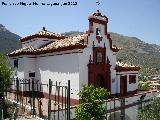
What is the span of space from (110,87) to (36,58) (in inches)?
361

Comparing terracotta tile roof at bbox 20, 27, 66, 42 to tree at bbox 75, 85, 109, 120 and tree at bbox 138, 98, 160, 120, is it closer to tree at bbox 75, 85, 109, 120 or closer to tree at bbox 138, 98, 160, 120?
tree at bbox 75, 85, 109, 120

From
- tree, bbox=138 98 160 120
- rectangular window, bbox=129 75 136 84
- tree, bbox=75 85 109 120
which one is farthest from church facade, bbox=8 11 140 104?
tree, bbox=138 98 160 120

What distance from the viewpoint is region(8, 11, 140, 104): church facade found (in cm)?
2430

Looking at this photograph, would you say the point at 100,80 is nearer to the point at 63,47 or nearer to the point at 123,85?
the point at 123,85

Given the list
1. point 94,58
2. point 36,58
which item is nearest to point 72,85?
point 94,58

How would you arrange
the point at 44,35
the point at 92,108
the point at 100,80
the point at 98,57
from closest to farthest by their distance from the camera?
the point at 92,108 → the point at 98,57 → the point at 100,80 → the point at 44,35

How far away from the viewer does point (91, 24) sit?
25594 mm

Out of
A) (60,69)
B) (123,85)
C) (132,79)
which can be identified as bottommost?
(123,85)

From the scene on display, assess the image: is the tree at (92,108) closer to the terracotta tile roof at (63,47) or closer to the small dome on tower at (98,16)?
the terracotta tile roof at (63,47)

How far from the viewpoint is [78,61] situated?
23766 millimetres

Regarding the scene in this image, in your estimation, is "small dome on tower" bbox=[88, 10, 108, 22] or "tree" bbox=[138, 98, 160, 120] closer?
"tree" bbox=[138, 98, 160, 120]

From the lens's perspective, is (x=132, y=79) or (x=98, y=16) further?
(x=132, y=79)

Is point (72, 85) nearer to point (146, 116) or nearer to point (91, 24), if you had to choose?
point (91, 24)

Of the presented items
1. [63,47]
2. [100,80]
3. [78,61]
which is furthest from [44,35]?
[100,80]
